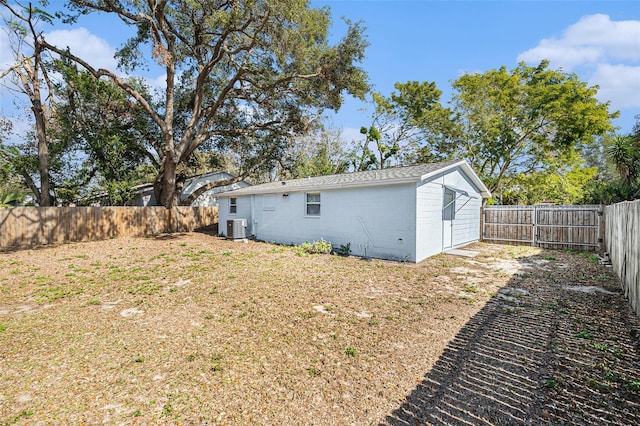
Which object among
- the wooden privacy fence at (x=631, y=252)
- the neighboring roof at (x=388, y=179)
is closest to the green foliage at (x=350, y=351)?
the wooden privacy fence at (x=631, y=252)

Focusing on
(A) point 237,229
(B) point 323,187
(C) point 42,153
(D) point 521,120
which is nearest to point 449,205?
(B) point 323,187

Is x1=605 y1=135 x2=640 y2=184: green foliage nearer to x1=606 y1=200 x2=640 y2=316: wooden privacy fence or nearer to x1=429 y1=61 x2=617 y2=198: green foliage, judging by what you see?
x1=429 y1=61 x2=617 y2=198: green foliage

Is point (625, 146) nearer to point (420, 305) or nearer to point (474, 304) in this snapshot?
point (474, 304)

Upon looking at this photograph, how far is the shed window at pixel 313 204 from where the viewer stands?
36.3 ft

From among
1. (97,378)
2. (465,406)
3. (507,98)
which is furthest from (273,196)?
(507,98)

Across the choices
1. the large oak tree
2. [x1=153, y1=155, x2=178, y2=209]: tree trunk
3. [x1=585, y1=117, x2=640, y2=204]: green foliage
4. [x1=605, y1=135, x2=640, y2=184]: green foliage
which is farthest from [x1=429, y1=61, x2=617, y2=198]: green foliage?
[x1=153, y1=155, x2=178, y2=209]: tree trunk

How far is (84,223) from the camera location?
13016 mm

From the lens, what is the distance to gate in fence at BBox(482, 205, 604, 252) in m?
10.8

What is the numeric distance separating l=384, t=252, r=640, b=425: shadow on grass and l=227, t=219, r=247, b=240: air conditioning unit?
1043 cm

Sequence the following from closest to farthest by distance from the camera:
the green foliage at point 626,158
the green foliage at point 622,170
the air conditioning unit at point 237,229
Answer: the green foliage at point 622,170 < the green foliage at point 626,158 < the air conditioning unit at point 237,229

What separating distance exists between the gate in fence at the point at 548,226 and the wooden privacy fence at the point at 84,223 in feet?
54.9

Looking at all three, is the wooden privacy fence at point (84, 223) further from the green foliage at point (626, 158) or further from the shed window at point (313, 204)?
the green foliage at point (626, 158)

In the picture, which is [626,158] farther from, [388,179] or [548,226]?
[388,179]

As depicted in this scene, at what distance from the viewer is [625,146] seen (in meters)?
12.8
